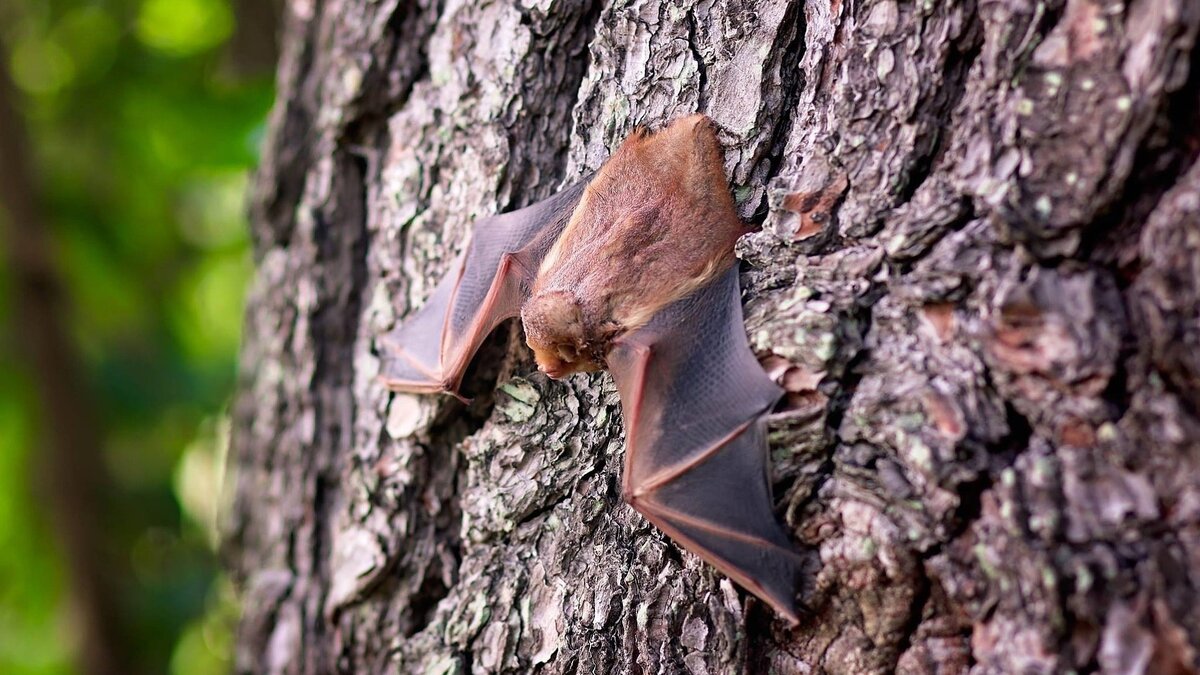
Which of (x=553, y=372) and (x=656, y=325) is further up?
(x=656, y=325)

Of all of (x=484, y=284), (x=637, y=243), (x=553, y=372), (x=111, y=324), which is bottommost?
(x=111, y=324)

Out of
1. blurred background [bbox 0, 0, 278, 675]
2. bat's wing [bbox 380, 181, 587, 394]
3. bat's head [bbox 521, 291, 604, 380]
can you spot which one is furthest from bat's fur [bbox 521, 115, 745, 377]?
blurred background [bbox 0, 0, 278, 675]

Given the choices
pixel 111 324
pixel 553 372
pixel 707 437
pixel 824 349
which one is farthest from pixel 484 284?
pixel 111 324

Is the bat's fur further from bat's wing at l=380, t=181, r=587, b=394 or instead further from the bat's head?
bat's wing at l=380, t=181, r=587, b=394

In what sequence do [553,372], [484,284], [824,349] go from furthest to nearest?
1. [484,284]
2. [553,372]
3. [824,349]

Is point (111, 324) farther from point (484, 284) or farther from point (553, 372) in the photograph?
point (553, 372)

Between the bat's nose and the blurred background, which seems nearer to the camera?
the bat's nose

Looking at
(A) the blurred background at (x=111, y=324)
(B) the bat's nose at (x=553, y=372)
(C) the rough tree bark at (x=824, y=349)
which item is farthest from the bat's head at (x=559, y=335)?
(A) the blurred background at (x=111, y=324)
